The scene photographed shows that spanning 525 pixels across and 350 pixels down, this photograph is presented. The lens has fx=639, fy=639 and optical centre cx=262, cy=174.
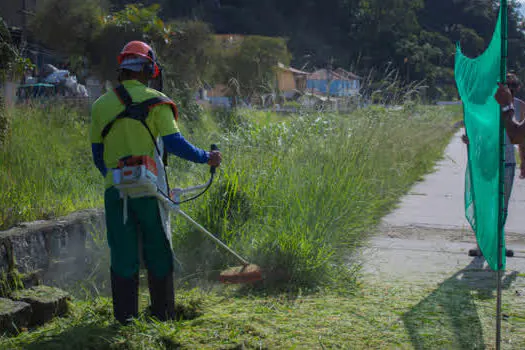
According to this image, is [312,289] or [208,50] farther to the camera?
[208,50]

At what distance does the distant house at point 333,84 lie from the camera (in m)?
8.89

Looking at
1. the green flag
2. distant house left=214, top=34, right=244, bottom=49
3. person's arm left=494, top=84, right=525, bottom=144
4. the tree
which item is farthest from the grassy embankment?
distant house left=214, top=34, right=244, bottom=49

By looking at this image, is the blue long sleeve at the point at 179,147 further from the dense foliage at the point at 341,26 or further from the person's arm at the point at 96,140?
the dense foliage at the point at 341,26

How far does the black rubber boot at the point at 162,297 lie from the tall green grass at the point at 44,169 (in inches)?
66.6

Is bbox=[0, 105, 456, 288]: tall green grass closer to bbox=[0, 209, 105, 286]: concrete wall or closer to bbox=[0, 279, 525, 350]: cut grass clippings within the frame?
bbox=[0, 209, 105, 286]: concrete wall

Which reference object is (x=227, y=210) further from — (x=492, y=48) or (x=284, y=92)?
(x=284, y=92)

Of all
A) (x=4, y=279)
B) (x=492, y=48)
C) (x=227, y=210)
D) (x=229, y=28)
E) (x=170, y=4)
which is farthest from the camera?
(x=229, y=28)

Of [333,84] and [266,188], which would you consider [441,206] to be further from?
[266,188]

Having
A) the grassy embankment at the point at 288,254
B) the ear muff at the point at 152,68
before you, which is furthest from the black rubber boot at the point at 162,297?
the ear muff at the point at 152,68

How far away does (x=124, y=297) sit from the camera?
3918mm

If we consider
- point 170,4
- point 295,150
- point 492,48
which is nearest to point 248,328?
point 492,48

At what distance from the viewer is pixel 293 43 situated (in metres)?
76.8

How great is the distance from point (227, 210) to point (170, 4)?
57.6 meters

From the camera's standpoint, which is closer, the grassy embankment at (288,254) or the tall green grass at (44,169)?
the grassy embankment at (288,254)
